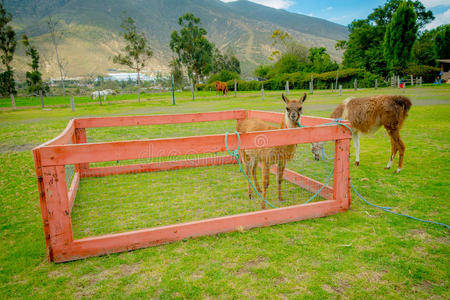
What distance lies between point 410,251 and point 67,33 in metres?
218

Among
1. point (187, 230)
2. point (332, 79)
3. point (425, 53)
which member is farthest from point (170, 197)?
point (425, 53)

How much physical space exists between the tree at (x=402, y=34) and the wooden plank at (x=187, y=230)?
56.7 m

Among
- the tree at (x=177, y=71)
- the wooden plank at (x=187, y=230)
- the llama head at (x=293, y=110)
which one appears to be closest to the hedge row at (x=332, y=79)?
the tree at (x=177, y=71)

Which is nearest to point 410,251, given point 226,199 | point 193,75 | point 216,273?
point 216,273

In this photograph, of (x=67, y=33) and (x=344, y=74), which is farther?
(x=67, y=33)

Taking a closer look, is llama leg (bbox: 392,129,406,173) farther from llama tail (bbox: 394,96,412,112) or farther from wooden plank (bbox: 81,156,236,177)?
wooden plank (bbox: 81,156,236,177)

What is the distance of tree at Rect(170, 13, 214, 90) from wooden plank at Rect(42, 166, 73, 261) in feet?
233

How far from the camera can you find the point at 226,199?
4773 mm

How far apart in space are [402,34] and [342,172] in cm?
5758

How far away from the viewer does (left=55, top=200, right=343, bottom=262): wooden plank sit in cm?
321

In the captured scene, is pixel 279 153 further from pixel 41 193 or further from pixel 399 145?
pixel 399 145

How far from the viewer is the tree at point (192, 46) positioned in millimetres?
72688

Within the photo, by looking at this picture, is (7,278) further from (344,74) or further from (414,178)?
(344,74)

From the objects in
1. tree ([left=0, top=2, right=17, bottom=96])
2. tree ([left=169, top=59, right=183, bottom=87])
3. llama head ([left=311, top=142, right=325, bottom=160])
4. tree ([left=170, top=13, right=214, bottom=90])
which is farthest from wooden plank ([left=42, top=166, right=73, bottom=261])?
tree ([left=169, top=59, right=183, bottom=87])
